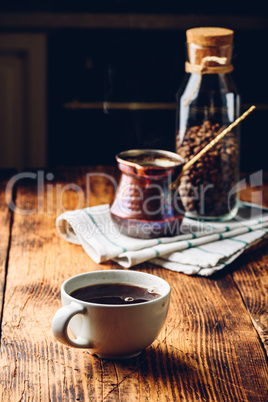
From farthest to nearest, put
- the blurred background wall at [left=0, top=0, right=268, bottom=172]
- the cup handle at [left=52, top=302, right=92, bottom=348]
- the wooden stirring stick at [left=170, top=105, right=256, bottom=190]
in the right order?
the blurred background wall at [left=0, top=0, right=268, bottom=172]
the wooden stirring stick at [left=170, top=105, right=256, bottom=190]
the cup handle at [left=52, top=302, right=92, bottom=348]

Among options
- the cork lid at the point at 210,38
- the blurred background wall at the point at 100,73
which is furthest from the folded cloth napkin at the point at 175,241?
the blurred background wall at the point at 100,73

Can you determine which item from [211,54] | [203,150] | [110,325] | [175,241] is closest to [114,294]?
[110,325]

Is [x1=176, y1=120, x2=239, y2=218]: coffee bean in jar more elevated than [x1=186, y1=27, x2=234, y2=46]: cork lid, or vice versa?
[x1=186, y1=27, x2=234, y2=46]: cork lid

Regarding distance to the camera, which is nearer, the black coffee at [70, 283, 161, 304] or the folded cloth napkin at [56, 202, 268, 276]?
the black coffee at [70, 283, 161, 304]

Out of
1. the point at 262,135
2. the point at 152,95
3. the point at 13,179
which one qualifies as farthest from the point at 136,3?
the point at 13,179

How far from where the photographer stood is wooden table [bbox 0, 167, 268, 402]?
66 cm

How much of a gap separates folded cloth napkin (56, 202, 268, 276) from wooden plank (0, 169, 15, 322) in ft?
0.37

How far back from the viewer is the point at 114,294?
74 cm

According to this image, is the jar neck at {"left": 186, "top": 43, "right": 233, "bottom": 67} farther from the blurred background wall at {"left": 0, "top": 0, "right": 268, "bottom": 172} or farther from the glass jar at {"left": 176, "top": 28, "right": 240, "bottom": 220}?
the blurred background wall at {"left": 0, "top": 0, "right": 268, "bottom": 172}

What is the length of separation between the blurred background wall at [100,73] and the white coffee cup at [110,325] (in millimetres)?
1875

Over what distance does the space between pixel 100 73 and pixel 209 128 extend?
4.63 ft

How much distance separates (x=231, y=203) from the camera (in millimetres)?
1262

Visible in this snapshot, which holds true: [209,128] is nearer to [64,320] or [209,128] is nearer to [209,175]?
[209,175]

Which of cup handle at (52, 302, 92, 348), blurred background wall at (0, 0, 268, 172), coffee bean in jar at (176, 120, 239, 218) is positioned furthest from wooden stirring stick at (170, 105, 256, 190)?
blurred background wall at (0, 0, 268, 172)
